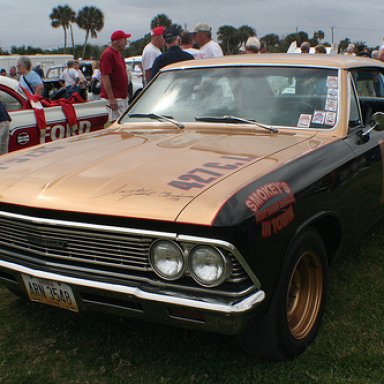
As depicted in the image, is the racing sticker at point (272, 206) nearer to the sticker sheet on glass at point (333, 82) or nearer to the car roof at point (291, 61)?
the sticker sheet on glass at point (333, 82)

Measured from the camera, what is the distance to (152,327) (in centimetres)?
298

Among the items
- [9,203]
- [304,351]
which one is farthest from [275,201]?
[9,203]

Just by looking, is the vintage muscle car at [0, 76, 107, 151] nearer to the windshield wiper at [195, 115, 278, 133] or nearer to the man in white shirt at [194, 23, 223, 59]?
the man in white shirt at [194, 23, 223, 59]

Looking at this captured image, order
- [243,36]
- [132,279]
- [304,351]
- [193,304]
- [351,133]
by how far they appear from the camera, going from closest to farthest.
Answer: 1. [193,304]
2. [132,279]
3. [304,351]
4. [351,133]
5. [243,36]

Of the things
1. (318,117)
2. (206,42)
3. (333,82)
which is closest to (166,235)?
(318,117)

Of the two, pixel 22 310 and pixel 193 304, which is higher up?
pixel 193 304

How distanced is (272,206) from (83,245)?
2.88 ft

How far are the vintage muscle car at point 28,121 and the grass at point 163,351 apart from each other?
2.93 m

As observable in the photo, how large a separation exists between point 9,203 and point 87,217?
491 mm

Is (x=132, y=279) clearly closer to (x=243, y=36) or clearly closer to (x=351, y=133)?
(x=351, y=133)

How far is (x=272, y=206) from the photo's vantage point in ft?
7.16

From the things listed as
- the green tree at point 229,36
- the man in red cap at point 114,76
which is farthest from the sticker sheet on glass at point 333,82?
the green tree at point 229,36

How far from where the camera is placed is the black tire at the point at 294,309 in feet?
7.53

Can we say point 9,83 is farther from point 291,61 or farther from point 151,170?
point 151,170
